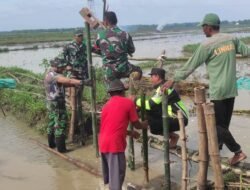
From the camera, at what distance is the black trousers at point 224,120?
4.80 m

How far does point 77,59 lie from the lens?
7.79 metres

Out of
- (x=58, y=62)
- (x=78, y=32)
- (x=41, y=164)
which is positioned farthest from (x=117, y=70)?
(x=41, y=164)

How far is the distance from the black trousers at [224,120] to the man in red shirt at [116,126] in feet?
2.96

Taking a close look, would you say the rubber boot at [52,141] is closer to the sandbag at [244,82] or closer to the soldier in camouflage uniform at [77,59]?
the soldier in camouflage uniform at [77,59]

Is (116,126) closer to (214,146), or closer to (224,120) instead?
(214,146)

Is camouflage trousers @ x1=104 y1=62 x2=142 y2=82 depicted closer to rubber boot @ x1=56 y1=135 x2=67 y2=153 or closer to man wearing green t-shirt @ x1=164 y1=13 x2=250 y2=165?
man wearing green t-shirt @ x1=164 y1=13 x2=250 y2=165

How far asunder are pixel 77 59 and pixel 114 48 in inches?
72.2

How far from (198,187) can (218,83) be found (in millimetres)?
1140

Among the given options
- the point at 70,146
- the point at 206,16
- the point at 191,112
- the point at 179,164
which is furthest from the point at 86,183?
the point at 191,112

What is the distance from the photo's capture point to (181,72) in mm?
4645

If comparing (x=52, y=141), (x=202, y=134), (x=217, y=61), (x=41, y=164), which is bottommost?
(x=41, y=164)

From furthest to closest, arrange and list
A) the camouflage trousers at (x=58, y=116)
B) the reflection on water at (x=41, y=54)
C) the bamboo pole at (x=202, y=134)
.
Answer: the reflection on water at (x=41, y=54)
the camouflage trousers at (x=58, y=116)
the bamboo pole at (x=202, y=134)

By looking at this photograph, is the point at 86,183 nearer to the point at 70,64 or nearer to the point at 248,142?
the point at 70,64

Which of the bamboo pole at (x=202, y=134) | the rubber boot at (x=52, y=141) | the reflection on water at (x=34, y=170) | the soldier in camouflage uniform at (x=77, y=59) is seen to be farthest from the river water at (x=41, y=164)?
the bamboo pole at (x=202, y=134)
